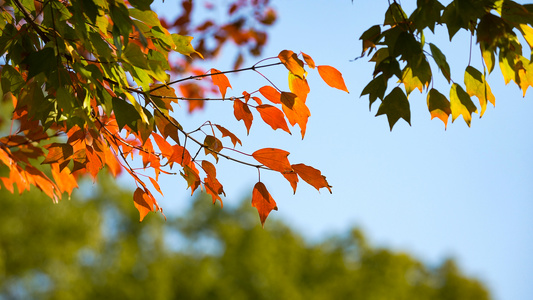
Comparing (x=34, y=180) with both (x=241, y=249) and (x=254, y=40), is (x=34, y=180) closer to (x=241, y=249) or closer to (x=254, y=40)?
(x=254, y=40)

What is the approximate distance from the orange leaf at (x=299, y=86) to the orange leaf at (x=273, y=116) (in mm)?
78

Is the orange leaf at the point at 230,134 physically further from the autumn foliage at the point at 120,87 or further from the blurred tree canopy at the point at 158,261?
the blurred tree canopy at the point at 158,261

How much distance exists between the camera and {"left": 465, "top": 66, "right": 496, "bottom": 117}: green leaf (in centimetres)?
126

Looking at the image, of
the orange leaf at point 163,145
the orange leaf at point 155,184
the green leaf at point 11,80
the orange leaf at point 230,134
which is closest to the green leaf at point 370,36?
the orange leaf at point 230,134

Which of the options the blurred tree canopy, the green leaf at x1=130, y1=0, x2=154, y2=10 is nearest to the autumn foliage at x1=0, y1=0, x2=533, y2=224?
the green leaf at x1=130, y1=0, x2=154, y2=10

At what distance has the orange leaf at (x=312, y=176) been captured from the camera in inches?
51.8

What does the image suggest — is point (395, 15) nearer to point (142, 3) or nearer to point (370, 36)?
point (370, 36)

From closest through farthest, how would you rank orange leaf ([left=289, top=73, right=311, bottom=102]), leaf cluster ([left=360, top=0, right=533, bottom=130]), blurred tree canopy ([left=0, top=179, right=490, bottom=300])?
1. leaf cluster ([left=360, top=0, right=533, bottom=130])
2. orange leaf ([left=289, top=73, right=311, bottom=102])
3. blurred tree canopy ([left=0, top=179, right=490, bottom=300])

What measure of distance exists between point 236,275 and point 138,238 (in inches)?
349

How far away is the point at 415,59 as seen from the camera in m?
1.19

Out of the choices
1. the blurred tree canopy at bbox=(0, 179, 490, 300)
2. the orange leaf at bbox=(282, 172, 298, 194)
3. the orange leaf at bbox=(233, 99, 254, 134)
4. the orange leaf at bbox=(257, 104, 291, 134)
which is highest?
the blurred tree canopy at bbox=(0, 179, 490, 300)

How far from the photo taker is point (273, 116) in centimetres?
138

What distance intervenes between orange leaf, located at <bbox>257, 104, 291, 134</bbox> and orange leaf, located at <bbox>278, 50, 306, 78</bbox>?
115mm

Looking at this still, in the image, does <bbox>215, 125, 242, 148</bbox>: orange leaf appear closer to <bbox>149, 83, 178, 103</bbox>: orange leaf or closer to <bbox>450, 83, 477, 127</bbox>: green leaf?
<bbox>149, 83, 178, 103</bbox>: orange leaf
